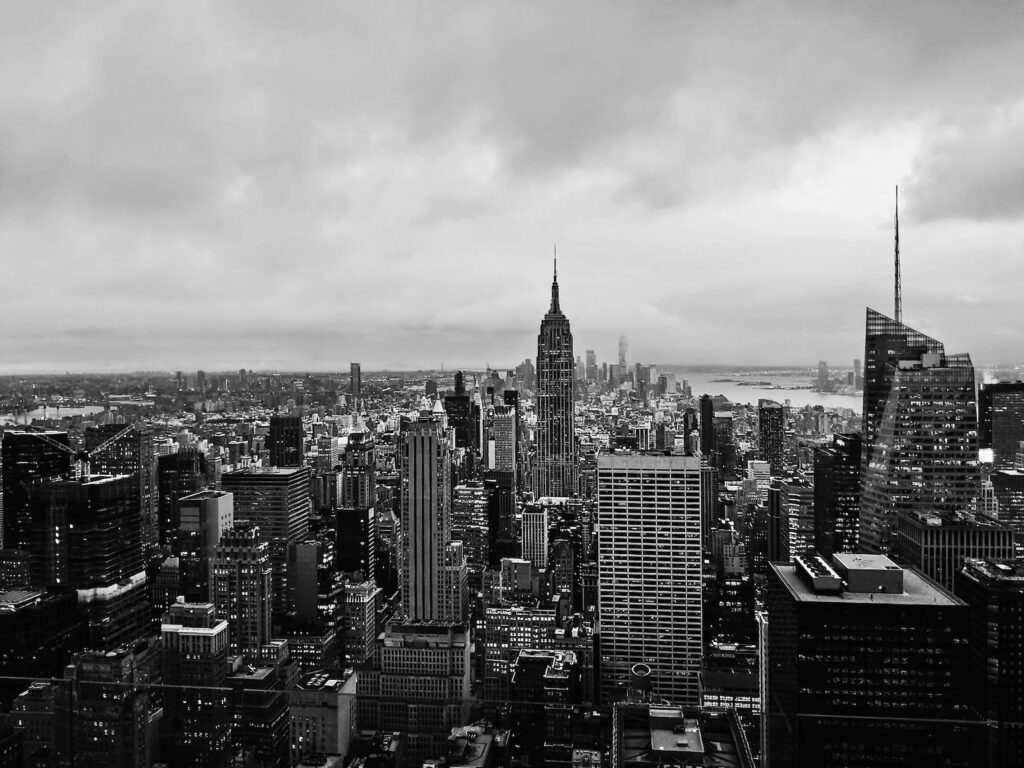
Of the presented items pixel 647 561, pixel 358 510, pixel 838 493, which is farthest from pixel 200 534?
pixel 838 493

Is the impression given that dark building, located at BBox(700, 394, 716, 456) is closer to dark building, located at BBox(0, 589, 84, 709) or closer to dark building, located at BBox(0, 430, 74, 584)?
dark building, located at BBox(0, 589, 84, 709)

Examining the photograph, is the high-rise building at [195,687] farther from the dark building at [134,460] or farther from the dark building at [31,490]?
the dark building at [134,460]

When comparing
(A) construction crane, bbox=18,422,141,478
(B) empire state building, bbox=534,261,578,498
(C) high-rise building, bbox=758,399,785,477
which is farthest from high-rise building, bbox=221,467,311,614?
(C) high-rise building, bbox=758,399,785,477

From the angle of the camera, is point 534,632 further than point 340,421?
No

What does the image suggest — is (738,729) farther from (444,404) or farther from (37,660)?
(444,404)

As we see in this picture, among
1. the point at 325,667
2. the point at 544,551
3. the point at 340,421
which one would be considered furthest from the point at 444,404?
the point at 325,667
